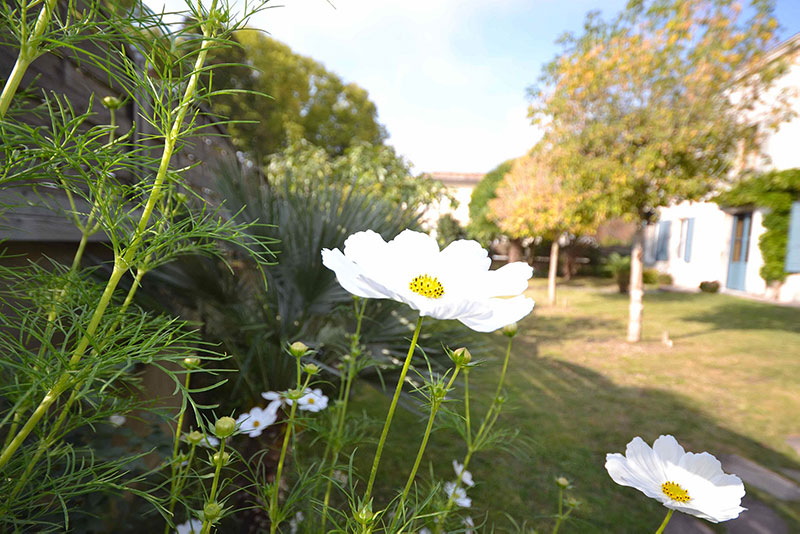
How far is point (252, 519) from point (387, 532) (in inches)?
55.4

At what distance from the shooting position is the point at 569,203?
641 cm

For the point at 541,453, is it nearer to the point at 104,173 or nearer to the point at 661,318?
the point at 104,173

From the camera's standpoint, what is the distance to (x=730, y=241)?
11.6 metres

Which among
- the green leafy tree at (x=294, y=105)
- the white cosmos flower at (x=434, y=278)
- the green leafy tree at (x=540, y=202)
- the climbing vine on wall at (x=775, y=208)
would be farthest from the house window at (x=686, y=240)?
the white cosmos flower at (x=434, y=278)

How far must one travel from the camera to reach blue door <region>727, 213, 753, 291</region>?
1106 centimetres

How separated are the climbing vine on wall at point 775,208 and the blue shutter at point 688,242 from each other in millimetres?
3326

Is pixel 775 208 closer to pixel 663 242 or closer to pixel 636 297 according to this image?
pixel 663 242

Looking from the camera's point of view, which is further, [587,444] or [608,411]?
[608,411]

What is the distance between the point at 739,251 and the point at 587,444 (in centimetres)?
1136

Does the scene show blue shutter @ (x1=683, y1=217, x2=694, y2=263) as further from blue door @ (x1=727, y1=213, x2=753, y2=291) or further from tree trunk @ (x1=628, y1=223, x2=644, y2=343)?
tree trunk @ (x1=628, y1=223, x2=644, y2=343)

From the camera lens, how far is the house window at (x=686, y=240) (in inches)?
525

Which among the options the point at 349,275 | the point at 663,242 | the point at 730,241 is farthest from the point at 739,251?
the point at 349,275

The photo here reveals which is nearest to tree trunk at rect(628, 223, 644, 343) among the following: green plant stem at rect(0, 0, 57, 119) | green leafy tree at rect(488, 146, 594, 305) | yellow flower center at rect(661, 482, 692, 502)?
green leafy tree at rect(488, 146, 594, 305)

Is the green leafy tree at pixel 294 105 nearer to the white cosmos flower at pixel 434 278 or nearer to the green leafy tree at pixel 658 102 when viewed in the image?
the green leafy tree at pixel 658 102
